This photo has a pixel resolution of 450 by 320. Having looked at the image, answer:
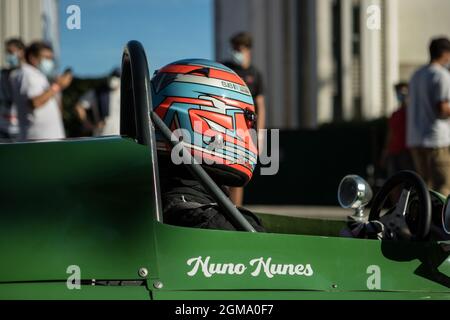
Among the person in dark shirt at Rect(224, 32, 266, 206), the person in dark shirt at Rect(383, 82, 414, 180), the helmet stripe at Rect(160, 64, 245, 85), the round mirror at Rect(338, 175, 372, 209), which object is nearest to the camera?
the helmet stripe at Rect(160, 64, 245, 85)

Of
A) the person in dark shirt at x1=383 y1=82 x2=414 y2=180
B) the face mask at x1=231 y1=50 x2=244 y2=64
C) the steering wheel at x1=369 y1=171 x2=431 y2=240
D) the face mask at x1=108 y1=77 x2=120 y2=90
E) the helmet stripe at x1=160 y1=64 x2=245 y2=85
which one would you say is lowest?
the person in dark shirt at x1=383 y1=82 x2=414 y2=180

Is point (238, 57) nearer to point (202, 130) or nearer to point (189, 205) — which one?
point (202, 130)

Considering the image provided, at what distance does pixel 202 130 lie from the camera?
9.14 ft

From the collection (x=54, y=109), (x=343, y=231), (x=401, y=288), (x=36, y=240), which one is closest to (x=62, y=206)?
(x=36, y=240)

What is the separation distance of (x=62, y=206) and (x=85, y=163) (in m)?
0.16

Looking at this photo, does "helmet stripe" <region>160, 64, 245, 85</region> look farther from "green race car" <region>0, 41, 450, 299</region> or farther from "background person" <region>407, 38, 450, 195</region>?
"background person" <region>407, 38, 450, 195</region>

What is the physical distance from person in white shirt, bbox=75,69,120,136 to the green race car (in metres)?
6.46

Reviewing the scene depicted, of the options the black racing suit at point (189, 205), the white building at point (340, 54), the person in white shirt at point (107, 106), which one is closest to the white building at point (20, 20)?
the person in white shirt at point (107, 106)

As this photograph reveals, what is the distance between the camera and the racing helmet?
279 cm

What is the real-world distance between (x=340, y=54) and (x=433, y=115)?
11845 mm

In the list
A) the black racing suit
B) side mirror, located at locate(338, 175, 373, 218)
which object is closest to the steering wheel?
side mirror, located at locate(338, 175, 373, 218)

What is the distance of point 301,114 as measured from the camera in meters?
20.9

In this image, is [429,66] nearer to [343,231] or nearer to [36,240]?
[343,231]

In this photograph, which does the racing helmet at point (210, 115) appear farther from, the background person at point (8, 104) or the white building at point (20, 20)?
the white building at point (20, 20)
